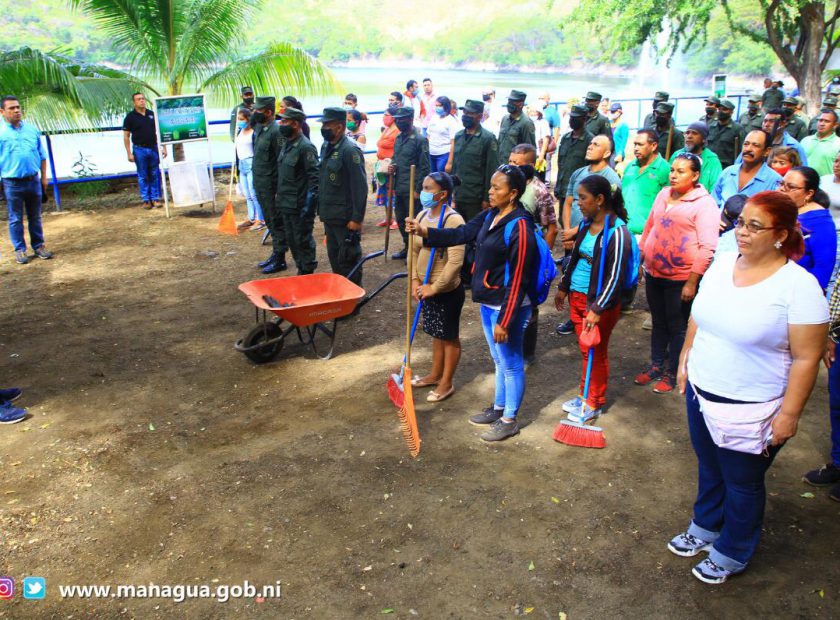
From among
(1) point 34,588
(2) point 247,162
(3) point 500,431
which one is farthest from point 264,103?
(1) point 34,588

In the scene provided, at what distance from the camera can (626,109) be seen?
20453 mm

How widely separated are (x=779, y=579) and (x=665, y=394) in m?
2.06

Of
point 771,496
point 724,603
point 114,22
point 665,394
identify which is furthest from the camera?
point 114,22

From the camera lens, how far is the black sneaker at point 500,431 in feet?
15.2

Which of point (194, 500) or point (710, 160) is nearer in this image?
point (194, 500)

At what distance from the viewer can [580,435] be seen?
4551 mm

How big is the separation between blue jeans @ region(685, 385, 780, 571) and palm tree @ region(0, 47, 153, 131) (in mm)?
10800

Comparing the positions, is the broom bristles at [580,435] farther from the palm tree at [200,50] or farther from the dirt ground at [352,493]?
the palm tree at [200,50]

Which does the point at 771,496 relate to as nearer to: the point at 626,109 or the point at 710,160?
the point at 710,160

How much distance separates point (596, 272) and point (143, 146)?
9409 mm

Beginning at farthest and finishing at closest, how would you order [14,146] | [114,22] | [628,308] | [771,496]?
1. [114,22]
2. [14,146]
3. [628,308]
4. [771,496]

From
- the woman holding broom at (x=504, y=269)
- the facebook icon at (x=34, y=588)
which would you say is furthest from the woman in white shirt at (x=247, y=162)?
the facebook icon at (x=34, y=588)

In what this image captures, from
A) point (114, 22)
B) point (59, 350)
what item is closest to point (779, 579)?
point (59, 350)

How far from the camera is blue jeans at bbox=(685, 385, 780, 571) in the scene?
9.92ft
